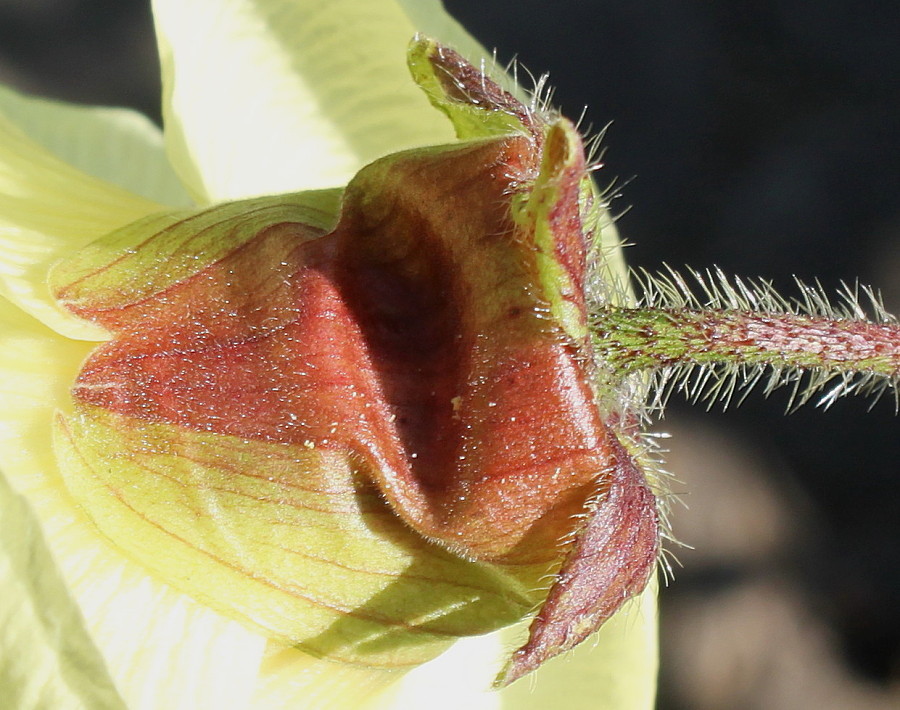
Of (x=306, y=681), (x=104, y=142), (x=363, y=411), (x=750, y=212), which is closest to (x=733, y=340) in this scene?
(x=363, y=411)

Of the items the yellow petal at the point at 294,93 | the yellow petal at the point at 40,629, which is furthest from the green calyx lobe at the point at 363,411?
the yellow petal at the point at 294,93

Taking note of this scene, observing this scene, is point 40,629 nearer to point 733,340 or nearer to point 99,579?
point 99,579

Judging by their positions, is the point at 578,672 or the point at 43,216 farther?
the point at 578,672

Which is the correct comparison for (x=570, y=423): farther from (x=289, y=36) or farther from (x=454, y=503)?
(x=289, y=36)

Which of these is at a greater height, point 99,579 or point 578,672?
point 99,579

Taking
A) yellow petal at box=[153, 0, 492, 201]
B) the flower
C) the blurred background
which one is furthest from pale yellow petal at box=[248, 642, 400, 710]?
the blurred background

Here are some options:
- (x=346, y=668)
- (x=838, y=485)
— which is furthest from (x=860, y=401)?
(x=346, y=668)

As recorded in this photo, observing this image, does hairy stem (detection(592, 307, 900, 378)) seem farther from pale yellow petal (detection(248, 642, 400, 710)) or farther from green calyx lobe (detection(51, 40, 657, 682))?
pale yellow petal (detection(248, 642, 400, 710))
